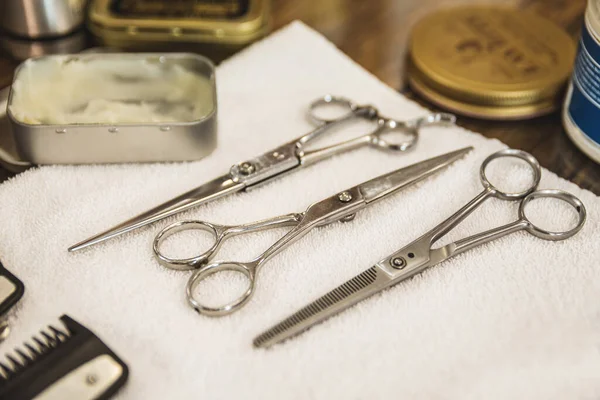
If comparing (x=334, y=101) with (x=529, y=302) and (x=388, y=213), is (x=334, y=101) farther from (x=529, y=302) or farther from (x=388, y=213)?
(x=529, y=302)

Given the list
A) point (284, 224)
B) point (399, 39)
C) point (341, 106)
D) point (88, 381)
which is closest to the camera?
point (88, 381)

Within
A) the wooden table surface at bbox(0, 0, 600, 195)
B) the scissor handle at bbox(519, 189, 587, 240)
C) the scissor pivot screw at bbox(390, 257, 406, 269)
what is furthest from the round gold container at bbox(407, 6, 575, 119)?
the scissor pivot screw at bbox(390, 257, 406, 269)

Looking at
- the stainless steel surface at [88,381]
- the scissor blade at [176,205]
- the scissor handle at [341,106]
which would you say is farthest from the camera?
the scissor handle at [341,106]

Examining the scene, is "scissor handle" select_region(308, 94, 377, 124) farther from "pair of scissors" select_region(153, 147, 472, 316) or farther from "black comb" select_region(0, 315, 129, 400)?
"black comb" select_region(0, 315, 129, 400)

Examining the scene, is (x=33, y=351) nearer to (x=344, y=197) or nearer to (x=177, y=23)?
(x=344, y=197)

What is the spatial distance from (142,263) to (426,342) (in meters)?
0.22

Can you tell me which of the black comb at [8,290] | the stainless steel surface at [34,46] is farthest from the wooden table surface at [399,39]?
the black comb at [8,290]

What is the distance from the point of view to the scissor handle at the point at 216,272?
0.48 m

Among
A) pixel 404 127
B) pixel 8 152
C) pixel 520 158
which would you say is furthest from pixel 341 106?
pixel 8 152

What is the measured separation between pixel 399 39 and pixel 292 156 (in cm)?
26

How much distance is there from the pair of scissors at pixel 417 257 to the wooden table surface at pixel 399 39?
8cm

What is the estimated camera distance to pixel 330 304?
0.48 m

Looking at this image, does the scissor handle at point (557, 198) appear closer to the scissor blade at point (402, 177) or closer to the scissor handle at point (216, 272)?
the scissor blade at point (402, 177)

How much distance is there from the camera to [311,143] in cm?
64
